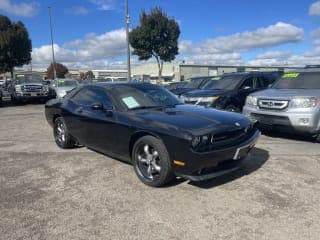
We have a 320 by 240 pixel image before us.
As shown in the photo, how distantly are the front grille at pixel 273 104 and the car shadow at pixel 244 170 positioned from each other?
1411 mm

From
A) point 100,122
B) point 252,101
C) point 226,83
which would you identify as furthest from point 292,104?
point 100,122

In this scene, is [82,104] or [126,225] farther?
[82,104]

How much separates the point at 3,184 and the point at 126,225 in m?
2.45

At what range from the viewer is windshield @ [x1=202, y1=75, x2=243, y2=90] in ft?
34.3

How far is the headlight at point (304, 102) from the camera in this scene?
7.30 metres

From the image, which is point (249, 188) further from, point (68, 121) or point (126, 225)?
point (68, 121)

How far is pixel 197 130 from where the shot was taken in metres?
4.30

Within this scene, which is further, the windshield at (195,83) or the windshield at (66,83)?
the windshield at (66,83)

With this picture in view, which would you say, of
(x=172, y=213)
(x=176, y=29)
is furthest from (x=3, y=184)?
(x=176, y=29)

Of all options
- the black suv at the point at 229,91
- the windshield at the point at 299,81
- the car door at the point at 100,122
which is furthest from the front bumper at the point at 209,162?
the black suv at the point at 229,91

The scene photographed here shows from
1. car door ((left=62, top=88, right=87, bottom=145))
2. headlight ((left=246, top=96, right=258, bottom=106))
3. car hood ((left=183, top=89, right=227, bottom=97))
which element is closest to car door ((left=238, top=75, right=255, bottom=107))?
car hood ((left=183, top=89, right=227, bottom=97))

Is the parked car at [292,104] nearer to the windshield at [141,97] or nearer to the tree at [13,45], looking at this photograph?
the windshield at [141,97]

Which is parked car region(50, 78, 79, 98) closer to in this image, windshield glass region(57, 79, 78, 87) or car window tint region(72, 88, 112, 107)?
windshield glass region(57, 79, 78, 87)

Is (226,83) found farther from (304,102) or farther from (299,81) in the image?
(304,102)
